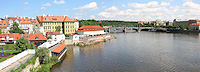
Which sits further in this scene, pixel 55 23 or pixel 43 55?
pixel 55 23

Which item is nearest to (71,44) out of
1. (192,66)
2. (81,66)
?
(81,66)

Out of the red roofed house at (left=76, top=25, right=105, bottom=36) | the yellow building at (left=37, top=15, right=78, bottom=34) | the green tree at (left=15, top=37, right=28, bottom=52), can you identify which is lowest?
the green tree at (left=15, top=37, right=28, bottom=52)

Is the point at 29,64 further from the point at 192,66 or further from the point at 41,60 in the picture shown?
the point at 192,66

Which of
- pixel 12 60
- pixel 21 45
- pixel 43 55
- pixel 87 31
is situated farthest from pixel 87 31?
pixel 12 60

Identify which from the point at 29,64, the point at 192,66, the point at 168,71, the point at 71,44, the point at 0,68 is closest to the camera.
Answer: the point at 0,68

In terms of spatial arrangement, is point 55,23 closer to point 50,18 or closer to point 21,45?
point 50,18

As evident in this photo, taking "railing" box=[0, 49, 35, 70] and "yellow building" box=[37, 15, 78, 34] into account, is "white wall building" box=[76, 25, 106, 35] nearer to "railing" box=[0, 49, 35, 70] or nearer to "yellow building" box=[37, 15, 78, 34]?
"yellow building" box=[37, 15, 78, 34]

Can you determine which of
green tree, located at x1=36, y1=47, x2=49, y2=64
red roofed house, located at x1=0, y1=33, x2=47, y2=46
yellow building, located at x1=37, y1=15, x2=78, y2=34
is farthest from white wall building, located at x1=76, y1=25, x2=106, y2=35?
green tree, located at x1=36, y1=47, x2=49, y2=64

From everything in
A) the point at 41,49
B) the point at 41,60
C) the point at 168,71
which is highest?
the point at 41,49

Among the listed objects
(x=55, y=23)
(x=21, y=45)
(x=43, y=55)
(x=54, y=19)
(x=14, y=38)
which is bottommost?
(x=43, y=55)

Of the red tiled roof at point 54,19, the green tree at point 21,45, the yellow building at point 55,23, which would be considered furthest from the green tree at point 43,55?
the red tiled roof at point 54,19

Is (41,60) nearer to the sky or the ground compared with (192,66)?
nearer to the sky

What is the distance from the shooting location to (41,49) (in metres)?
28.0

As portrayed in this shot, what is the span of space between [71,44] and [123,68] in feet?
102
